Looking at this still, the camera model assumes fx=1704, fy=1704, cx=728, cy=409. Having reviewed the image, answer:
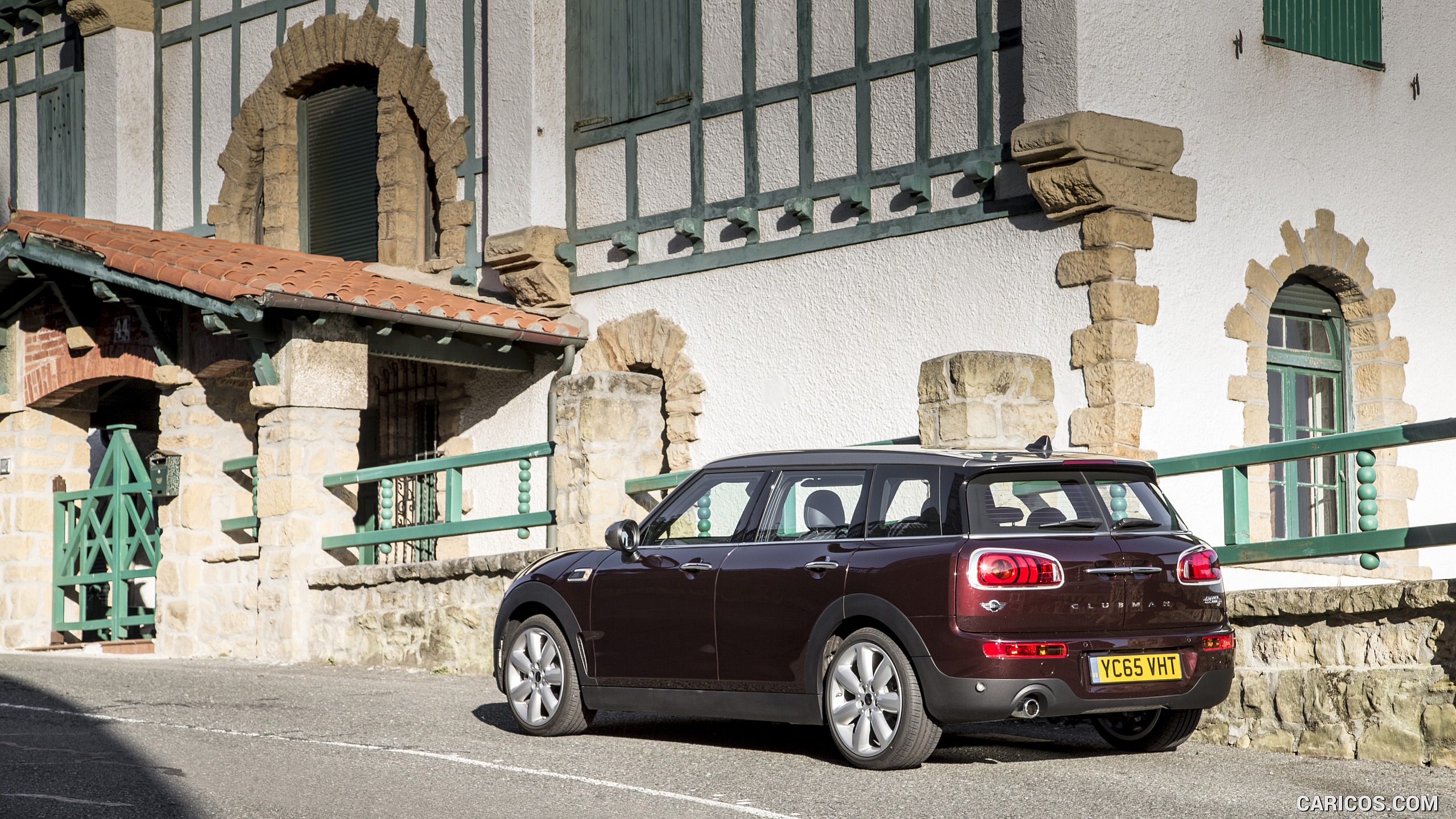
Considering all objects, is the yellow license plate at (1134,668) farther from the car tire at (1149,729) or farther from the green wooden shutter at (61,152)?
the green wooden shutter at (61,152)

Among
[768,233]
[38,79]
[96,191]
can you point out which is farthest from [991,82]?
[38,79]

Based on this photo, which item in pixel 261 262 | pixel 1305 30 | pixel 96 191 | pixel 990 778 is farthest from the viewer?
pixel 96 191

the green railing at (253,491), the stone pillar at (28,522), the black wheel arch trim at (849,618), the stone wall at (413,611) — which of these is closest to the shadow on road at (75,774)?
the black wheel arch trim at (849,618)

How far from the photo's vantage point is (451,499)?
13703 millimetres

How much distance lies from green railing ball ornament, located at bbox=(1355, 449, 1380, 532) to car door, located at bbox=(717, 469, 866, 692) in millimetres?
2512

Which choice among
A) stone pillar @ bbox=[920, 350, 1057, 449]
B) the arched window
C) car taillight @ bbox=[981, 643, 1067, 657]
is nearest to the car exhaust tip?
car taillight @ bbox=[981, 643, 1067, 657]

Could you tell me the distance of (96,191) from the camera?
1938 centimetres

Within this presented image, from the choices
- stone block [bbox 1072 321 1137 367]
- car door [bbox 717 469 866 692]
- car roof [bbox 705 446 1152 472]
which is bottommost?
car door [bbox 717 469 866 692]

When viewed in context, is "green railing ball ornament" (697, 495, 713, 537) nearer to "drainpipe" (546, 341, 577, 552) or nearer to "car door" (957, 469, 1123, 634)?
"car door" (957, 469, 1123, 634)

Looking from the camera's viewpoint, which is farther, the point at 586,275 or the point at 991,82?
the point at 586,275

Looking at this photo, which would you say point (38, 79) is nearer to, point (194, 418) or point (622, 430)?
point (194, 418)

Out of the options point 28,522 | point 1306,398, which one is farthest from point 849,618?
point 28,522

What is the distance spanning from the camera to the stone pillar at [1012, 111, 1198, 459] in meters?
11.6

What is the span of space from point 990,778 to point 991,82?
6.75 m
